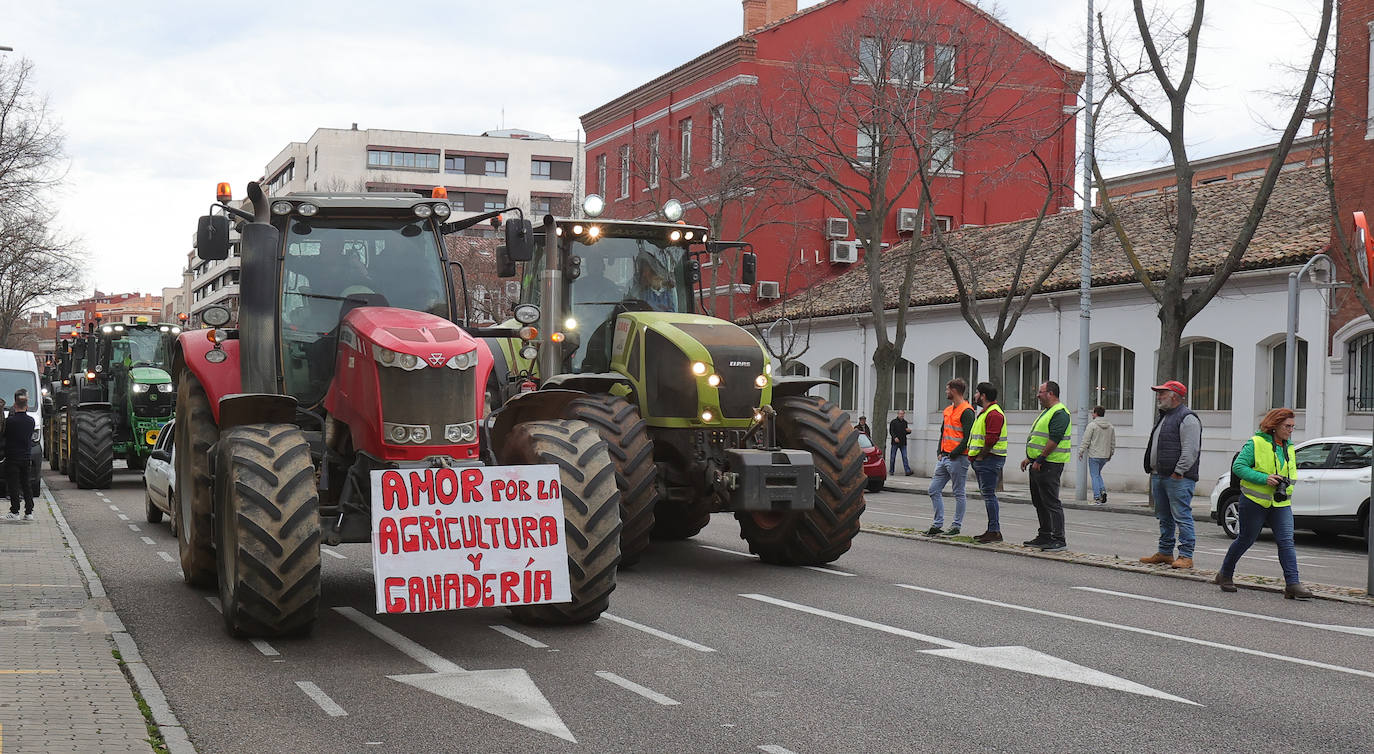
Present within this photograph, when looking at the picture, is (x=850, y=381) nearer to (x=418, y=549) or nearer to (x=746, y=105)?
(x=746, y=105)

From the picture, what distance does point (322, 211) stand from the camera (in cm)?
1048

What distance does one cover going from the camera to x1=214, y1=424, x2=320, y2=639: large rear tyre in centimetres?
840

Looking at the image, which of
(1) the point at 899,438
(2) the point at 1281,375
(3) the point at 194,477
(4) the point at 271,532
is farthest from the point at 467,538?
(1) the point at 899,438

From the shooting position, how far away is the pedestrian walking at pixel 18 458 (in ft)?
59.3

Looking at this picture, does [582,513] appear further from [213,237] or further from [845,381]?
[845,381]

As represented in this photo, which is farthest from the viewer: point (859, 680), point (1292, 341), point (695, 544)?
point (1292, 341)

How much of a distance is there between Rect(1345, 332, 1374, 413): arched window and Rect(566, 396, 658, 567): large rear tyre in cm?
1734

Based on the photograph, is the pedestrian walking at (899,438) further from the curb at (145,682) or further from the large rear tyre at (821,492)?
the curb at (145,682)

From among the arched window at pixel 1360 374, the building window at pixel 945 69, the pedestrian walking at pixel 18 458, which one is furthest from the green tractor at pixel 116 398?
the arched window at pixel 1360 374

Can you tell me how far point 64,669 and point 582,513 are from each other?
3.13 m

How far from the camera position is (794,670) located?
8477 mm

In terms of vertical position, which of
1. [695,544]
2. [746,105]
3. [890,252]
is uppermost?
[746,105]

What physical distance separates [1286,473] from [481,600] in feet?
24.7

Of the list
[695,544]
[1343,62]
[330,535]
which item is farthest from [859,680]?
[1343,62]
